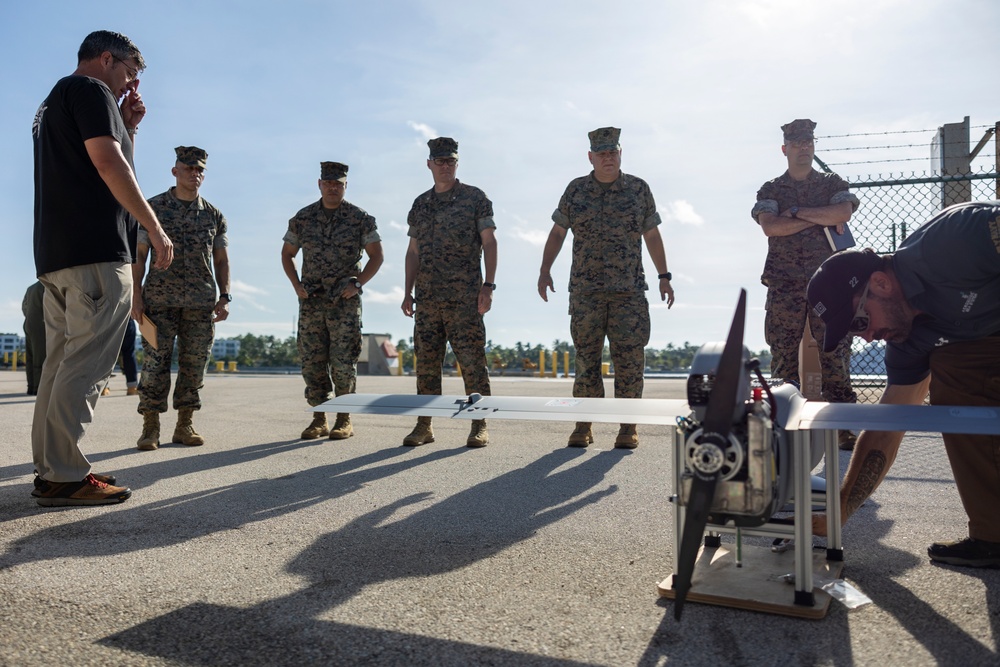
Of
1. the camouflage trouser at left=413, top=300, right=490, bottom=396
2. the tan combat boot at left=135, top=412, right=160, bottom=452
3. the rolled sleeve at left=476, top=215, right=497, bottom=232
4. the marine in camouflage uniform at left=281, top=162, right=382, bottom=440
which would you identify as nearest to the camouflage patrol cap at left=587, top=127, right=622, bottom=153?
the rolled sleeve at left=476, top=215, right=497, bottom=232

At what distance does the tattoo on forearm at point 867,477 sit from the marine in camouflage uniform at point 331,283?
4.10 m

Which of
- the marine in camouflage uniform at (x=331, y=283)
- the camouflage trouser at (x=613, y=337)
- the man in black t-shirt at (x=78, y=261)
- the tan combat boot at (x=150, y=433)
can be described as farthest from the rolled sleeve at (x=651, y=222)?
the tan combat boot at (x=150, y=433)

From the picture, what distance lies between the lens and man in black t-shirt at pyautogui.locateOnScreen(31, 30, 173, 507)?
3150mm

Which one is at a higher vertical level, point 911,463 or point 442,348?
point 442,348

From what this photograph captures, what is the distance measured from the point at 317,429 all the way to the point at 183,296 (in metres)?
1.57

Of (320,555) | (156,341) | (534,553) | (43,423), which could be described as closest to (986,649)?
(534,553)

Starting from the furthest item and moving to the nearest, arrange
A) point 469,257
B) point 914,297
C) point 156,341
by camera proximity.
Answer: point 469,257
point 156,341
point 914,297

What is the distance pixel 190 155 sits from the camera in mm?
5266

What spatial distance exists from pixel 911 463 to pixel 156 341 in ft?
17.0

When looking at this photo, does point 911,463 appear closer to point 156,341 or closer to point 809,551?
point 809,551

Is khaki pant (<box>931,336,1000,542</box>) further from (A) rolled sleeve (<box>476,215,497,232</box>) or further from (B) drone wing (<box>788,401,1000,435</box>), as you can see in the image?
(A) rolled sleeve (<box>476,215,497,232</box>)

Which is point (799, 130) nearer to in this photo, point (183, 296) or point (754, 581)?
point (754, 581)

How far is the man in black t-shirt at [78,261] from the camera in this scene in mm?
3150

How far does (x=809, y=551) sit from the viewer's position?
195 cm
